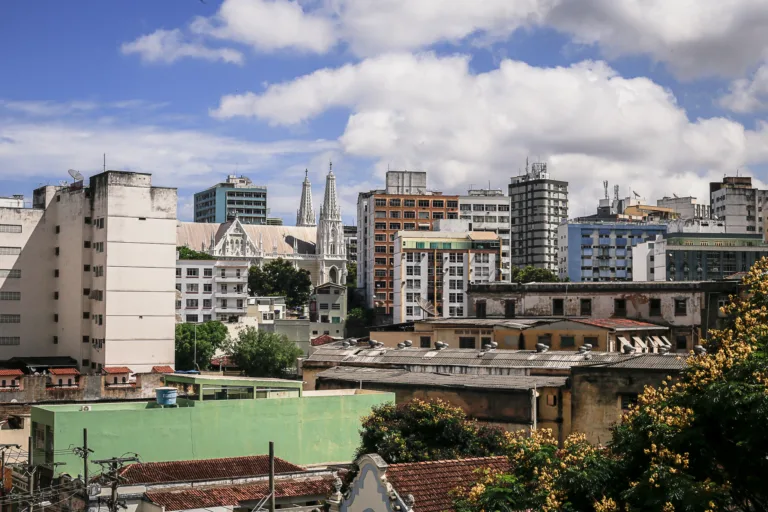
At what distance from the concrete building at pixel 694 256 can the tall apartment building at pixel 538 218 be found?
1973 inches

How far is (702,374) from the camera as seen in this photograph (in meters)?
19.5

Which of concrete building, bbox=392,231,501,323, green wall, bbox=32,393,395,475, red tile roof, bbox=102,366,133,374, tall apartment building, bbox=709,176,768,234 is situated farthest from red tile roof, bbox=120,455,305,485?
tall apartment building, bbox=709,176,768,234

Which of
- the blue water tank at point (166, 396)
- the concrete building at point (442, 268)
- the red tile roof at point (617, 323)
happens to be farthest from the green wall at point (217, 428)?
the concrete building at point (442, 268)

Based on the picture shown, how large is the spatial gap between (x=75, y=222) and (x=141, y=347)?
38.6 ft

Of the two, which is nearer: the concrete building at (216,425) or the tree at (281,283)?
the concrete building at (216,425)

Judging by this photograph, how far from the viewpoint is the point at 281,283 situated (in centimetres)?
16125

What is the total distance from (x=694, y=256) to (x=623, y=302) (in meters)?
59.8

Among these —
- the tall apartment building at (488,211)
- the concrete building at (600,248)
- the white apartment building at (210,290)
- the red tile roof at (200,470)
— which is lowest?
the red tile roof at (200,470)

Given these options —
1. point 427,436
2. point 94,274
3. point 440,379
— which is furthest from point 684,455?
point 94,274

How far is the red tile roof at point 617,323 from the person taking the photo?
58.0 metres

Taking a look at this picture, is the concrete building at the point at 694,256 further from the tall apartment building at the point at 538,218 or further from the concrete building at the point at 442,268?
the tall apartment building at the point at 538,218

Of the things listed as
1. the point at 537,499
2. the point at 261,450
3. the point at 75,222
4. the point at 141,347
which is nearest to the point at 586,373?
the point at 261,450

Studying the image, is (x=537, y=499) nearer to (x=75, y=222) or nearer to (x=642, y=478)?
(x=642, y=478)

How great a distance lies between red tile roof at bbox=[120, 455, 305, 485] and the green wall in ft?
5.87
